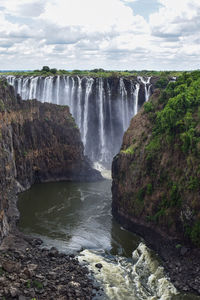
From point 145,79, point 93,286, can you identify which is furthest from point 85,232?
point 145,79

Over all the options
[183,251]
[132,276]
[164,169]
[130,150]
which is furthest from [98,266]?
[130,150]

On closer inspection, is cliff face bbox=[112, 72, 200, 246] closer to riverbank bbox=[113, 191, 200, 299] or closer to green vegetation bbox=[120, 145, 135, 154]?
green vegetation bbox=[120, 145, 135, 154]

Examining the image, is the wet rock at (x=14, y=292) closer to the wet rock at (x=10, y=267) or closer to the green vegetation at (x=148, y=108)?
the wet rock at (x=10, y=267)

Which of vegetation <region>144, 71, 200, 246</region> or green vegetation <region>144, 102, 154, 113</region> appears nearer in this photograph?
vegetation <region>144, 71, 200, 246</region>

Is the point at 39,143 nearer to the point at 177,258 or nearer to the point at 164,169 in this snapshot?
the point at 164,169

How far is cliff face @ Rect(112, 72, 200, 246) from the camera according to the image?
1447 inches

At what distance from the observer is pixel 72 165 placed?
62.6m

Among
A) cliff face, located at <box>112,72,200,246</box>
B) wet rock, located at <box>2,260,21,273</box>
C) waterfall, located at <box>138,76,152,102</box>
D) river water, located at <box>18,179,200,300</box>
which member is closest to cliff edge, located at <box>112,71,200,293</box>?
cliff face, located at <box>112,72,200,246</box>

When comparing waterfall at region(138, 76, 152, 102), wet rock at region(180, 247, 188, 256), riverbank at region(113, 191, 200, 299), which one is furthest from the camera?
waterfall at region(138, 76, 152, 102)

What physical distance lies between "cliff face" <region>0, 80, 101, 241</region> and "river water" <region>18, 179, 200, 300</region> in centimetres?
216

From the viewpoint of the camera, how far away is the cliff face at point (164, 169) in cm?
3675

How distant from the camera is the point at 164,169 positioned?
133 ft

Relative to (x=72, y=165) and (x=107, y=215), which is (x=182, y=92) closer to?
(x=107, y=215)

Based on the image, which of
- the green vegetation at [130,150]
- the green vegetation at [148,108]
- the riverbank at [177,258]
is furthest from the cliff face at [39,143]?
the riverbank at [177,258]
